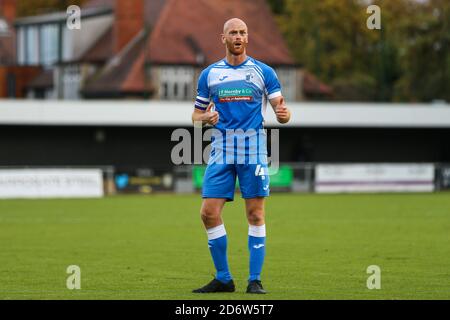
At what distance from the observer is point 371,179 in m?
41.3

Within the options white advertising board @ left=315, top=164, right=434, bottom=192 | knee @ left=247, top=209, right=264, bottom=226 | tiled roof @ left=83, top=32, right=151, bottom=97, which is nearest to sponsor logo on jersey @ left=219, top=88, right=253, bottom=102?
knee @ left=247, top=209, right=264, bottom=226

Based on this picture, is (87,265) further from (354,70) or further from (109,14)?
(354,70)

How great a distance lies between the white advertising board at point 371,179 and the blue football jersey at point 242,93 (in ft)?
101

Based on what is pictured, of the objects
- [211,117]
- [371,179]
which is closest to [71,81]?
[371,179]

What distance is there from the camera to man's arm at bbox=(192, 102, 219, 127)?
10391 mm

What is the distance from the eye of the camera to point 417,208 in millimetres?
30078

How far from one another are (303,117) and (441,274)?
41214 mm

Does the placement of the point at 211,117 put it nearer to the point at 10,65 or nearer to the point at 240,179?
Result: the point at 240,179

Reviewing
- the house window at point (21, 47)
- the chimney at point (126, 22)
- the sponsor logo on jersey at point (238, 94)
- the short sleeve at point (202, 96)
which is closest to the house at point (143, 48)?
the chimney at point (126, 22)

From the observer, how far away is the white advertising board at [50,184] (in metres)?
36.6

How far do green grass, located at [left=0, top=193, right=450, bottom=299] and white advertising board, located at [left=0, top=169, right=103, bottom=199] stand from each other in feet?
16.0

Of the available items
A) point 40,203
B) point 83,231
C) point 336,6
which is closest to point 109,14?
point 336,6

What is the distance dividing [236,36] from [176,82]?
51.7 m

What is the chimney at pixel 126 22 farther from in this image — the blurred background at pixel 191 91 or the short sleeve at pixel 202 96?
the short sleeve at pixel 202 96
